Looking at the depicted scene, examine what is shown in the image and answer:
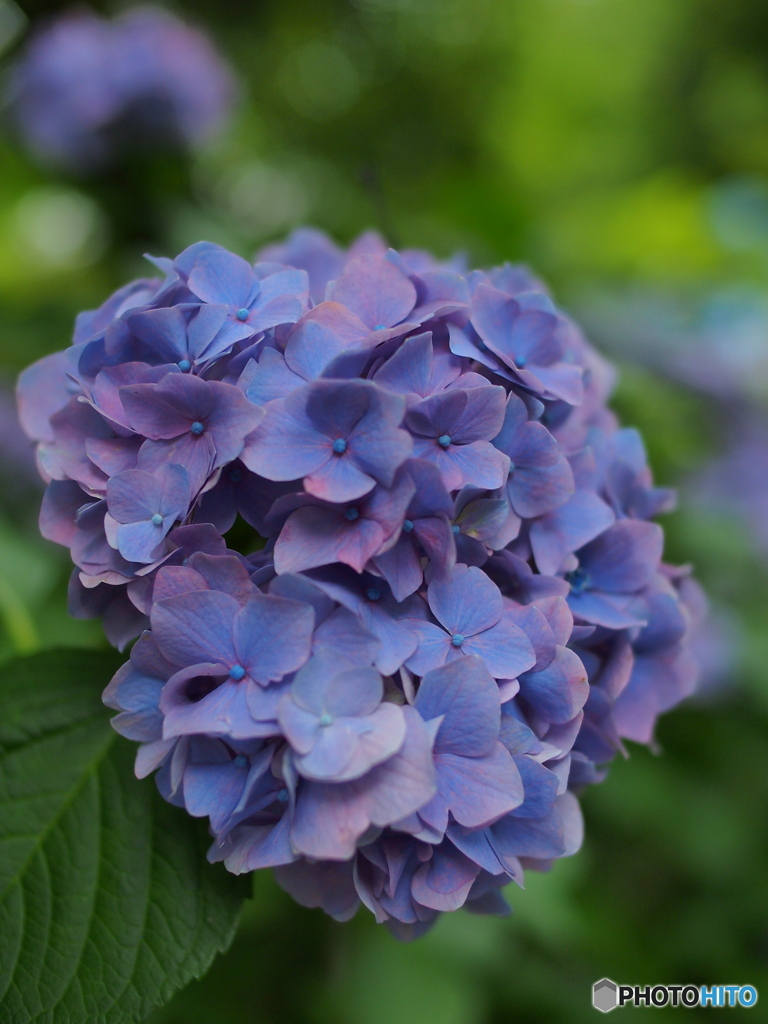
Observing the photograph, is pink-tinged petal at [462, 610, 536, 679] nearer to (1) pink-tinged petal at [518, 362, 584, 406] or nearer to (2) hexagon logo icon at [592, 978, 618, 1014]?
(1) pink-tinged petal at [518, 362, 584, 406]

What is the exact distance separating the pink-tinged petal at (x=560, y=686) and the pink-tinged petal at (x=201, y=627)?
0.67ft

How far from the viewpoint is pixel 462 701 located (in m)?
0.51

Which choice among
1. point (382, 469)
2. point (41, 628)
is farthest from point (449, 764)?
point (41, 628)

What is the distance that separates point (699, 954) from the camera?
1622 mm

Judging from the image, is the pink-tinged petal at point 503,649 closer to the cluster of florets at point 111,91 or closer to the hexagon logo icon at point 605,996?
the hexagon logo icon at point 605,996

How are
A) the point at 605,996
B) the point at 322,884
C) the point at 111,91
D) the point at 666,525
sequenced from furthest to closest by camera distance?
1. the point at 111,91
2. the point at 666,525
3. the point at 605,996
4. the point at 322,884

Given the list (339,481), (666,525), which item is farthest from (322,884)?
(666,525)

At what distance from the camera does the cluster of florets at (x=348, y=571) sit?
1.62 feet

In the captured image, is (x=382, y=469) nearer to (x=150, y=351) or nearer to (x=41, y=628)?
(x=150, y=351)

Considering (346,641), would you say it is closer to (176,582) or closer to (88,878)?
(176,582)

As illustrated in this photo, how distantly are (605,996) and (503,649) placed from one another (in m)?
0.63

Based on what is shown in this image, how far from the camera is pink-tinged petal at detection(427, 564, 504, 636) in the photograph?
1.76 ft

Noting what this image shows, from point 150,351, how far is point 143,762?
Answer: 290 mm

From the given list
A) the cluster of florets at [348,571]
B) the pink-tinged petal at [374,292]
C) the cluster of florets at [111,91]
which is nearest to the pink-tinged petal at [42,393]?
the cluster of florets at [348,571]
